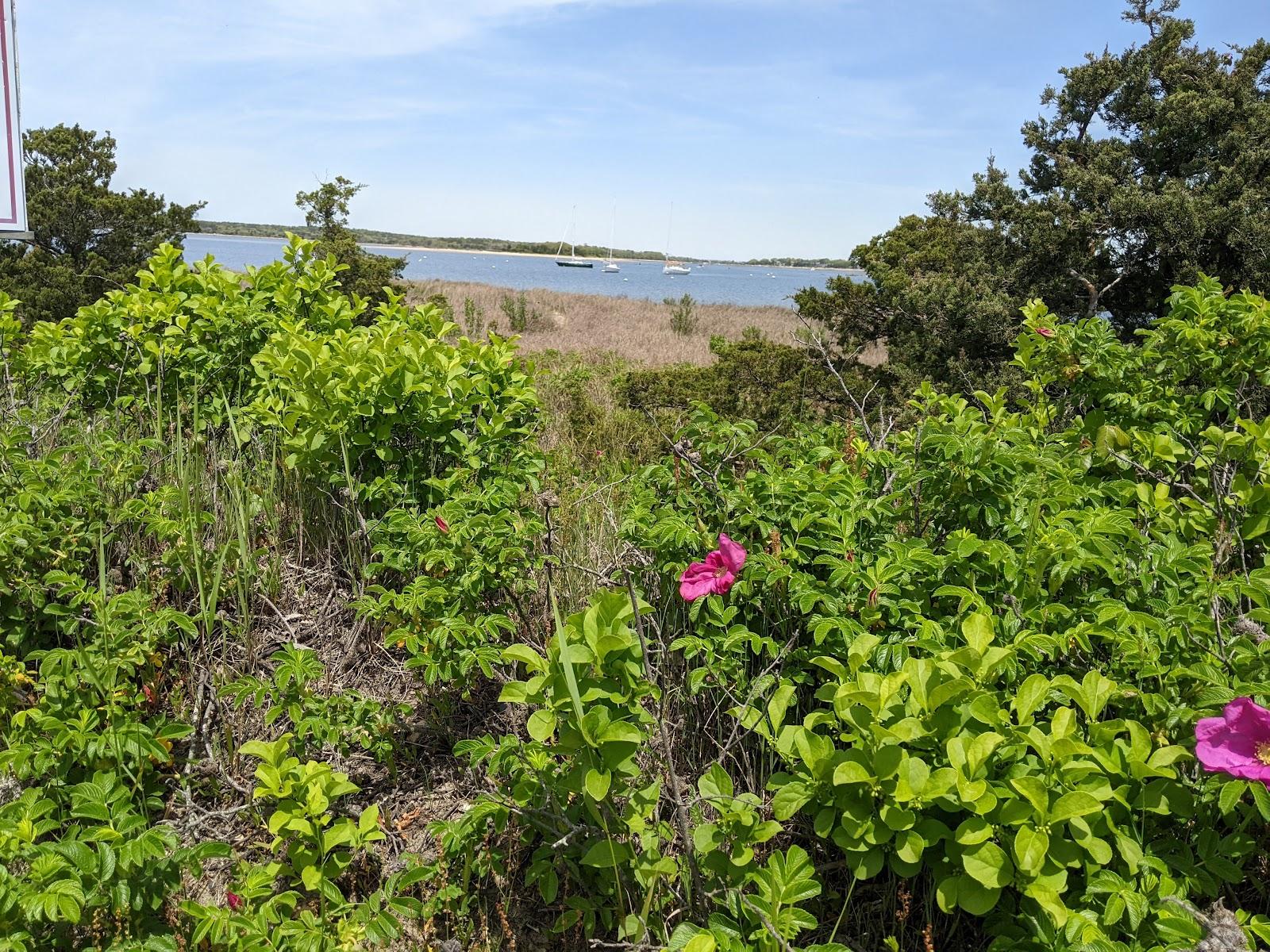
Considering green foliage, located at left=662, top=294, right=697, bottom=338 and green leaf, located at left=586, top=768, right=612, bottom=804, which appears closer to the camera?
green leaf, located at left=586, top=768, right=612, bottom=804

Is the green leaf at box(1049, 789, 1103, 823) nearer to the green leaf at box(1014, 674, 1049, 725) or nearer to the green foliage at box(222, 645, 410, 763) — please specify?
the green leaf at box(1014, 674, 1049, 725)

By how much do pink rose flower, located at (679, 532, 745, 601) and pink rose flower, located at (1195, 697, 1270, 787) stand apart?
87 cm

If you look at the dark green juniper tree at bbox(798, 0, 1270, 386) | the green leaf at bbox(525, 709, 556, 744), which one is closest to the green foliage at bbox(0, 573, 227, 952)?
the green leaf at bbox(525, 709, 556, 744)

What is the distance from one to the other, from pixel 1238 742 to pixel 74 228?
1355 centimetres

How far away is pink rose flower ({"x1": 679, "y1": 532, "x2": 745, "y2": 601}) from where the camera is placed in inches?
72.4

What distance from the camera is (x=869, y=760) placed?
4.56ft

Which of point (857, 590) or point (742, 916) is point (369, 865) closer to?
point (742, 916)

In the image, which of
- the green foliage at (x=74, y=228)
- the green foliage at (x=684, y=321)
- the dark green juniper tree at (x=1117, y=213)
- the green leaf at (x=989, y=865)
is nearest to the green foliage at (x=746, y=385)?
the dark green juniper tree at (x=1117, y=213)

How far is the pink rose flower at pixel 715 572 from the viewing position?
6.03ft

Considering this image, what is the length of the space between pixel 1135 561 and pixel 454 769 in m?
1.81

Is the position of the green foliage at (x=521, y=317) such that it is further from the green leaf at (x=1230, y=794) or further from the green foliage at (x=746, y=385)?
the green leaf at (x=1230, y=794)

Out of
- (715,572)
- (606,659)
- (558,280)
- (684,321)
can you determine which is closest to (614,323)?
(684,321)

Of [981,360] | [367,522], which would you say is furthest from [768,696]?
[981,360]

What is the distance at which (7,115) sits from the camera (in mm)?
4355
